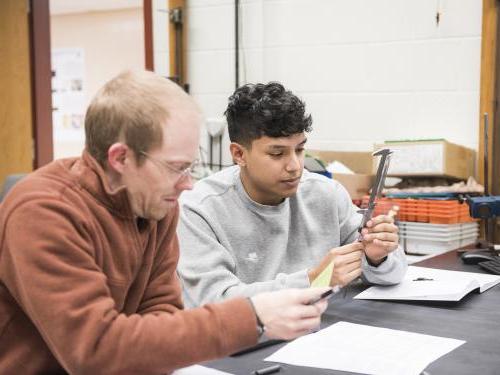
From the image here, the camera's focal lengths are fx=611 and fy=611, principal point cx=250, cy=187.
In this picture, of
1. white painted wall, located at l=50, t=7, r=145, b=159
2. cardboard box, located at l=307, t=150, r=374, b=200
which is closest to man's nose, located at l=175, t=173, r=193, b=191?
cardboard box, located at l=307, t=150, r=374, b=200

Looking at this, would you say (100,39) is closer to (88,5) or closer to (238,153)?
(88,5)

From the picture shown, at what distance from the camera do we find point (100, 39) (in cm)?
705

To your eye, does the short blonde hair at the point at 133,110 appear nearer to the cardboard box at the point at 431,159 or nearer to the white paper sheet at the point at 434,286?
the white paper sheet at the point at 434,286

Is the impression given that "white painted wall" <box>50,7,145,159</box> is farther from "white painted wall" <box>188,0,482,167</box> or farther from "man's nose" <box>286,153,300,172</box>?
"man's nose" <box>286,153,300,172</box>

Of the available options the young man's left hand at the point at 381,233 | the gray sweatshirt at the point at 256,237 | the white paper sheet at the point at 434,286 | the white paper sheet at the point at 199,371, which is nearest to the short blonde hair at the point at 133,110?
the white paper sheet at the point at 199,371

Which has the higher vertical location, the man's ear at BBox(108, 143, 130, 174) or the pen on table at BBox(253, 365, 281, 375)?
the man's ear at BBox(108, 143, 130, 174)

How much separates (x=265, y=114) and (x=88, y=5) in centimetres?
568

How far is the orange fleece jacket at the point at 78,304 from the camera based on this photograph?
0.88 meters

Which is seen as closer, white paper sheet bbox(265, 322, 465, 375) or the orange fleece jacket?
the orange fleece jacket

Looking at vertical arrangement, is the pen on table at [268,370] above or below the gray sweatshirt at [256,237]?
below

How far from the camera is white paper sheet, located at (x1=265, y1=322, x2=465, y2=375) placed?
113cm

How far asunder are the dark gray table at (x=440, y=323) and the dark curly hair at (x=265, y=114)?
49 cm

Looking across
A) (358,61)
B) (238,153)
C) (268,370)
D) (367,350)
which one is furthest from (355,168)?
(268,370)

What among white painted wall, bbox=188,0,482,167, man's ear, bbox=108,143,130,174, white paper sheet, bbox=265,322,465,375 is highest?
white painted wall, bbox=188,0,482,167
